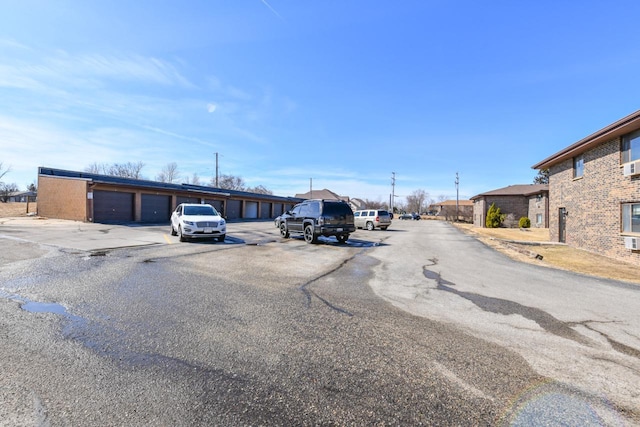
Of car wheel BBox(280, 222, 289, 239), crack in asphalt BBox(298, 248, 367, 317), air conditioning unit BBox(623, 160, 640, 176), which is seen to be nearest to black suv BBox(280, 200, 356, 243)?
car wheel BBox(280, 222, 289, 239)

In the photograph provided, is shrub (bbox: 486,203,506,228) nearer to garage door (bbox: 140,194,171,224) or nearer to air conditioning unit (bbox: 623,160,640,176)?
air conditioning unit (bbox: 623,160,640,176)

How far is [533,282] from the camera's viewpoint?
6980 mm

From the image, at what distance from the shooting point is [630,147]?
1073 cm

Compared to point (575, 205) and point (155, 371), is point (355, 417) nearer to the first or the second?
point (155, 371)

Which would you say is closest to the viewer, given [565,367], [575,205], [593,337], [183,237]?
[565,367]

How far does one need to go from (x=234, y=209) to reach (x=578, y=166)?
3158cm

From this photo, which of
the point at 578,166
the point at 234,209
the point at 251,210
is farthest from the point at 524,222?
the point at 234,209

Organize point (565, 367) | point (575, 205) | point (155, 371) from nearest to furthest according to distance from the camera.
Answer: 1. point (155, 371)
2. point (565, 367)
3. point (575, 205)

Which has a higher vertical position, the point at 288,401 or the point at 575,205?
the point at 575,205

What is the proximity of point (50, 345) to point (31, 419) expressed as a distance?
1.41 m

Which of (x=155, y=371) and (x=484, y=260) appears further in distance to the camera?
(x=484, y=260)

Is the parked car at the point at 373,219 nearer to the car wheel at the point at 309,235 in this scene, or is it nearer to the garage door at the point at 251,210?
the car wheel at the point at 309,235

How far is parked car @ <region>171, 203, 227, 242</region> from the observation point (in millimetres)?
12094

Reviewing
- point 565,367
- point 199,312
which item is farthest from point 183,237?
point 565,367
